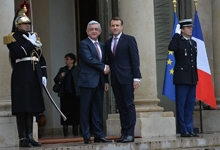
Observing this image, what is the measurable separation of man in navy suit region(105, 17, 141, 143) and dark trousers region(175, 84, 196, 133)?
1.35m

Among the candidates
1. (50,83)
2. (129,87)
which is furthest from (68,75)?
(129,87)

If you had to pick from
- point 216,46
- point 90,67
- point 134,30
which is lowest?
point 90,67

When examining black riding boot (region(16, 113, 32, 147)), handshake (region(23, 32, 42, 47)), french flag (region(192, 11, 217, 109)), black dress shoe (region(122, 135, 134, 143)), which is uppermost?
handshake (region(23, 32, 42, 47))

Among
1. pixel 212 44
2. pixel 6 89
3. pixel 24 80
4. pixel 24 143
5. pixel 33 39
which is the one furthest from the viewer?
pixel 212 44

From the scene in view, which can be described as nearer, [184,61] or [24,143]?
[24,143]

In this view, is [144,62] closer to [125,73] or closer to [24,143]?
[125,73]

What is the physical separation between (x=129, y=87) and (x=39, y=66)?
1.37 meters

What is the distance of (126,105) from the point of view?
6930mm

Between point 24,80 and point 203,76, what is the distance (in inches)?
160

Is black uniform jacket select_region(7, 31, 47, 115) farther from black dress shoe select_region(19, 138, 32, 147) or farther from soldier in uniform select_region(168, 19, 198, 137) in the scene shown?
soldier in uniform select_region(168, 19, 198, 137)

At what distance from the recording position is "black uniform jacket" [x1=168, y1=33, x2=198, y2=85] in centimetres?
800

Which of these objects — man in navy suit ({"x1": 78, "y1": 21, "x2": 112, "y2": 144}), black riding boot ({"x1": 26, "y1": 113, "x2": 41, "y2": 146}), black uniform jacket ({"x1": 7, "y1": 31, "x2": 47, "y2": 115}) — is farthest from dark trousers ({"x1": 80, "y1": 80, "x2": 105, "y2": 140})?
black riding boot ({"x1": 26, "y1": 113, "x2": 41, "y2": 146})

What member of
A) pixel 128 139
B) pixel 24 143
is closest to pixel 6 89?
pixel 24 143

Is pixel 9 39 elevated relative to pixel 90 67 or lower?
elevated
